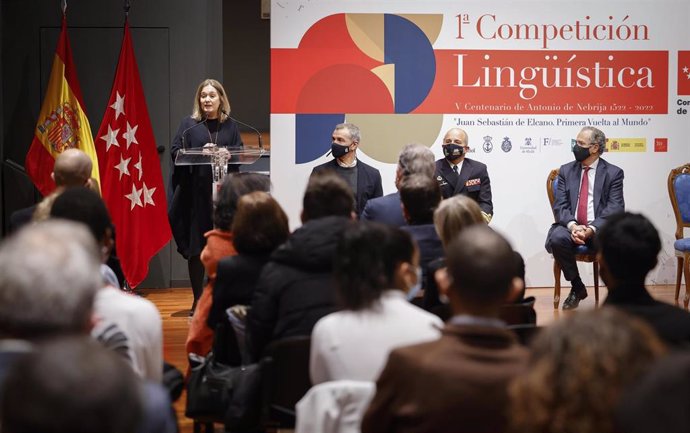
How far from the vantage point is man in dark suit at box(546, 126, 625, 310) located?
7242 mm

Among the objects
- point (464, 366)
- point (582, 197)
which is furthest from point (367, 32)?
point (464, 366)

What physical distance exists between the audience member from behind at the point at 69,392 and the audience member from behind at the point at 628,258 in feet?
6.01

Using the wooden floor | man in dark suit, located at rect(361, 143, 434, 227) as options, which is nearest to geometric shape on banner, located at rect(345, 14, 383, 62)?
the wooden floor

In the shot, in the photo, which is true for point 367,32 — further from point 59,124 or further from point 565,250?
point 59,124

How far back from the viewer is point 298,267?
3195 millimetres

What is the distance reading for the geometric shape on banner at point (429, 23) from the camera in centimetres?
Answer: 816

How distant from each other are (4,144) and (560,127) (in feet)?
15.1

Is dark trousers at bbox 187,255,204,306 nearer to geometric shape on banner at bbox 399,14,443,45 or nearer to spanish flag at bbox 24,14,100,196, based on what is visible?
spanish flag at bbox 24,14,100,196

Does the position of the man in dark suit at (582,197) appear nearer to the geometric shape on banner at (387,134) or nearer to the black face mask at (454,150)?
the black face mask at (454,150)

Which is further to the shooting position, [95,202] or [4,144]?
[4,144]

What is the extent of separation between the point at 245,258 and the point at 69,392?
7.56 ft

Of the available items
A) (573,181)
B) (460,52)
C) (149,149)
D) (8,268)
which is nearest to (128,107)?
(149,149)

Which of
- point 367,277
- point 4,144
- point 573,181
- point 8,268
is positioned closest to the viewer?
point 8,268

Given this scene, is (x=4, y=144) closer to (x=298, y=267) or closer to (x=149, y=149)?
(x=149, y=149)
